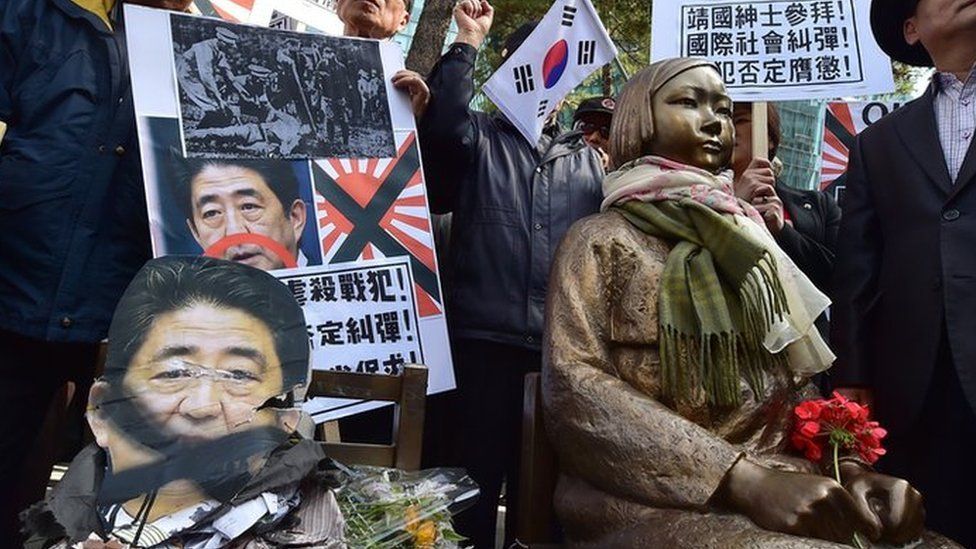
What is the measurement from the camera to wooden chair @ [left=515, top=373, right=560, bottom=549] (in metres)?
3.08

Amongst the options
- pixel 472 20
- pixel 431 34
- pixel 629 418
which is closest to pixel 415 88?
pixel 472 20

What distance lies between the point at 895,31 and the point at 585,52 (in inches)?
45.5

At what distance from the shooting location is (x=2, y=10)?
121 inches

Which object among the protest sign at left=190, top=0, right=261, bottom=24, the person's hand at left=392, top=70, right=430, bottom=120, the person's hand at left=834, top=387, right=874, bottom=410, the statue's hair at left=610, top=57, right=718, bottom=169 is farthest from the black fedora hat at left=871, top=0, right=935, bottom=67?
the protest sign at left=190, top=0, right=261, bottom=24

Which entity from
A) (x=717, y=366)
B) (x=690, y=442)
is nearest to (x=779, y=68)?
(x=717, y=366)

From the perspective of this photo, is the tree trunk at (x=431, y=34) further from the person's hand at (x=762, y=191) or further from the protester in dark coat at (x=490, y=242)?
the person's hand at (x=762, y=191)

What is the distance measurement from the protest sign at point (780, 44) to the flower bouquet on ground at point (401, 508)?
7.40 feet

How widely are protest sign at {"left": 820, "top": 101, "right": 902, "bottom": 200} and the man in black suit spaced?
9.52ft

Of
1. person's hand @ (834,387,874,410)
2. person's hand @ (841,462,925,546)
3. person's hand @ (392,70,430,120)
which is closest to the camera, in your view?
person's hand @ (841,462,925,546)

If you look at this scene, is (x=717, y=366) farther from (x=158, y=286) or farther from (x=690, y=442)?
(x=158, y=286)

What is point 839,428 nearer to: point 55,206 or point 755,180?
point 755,180

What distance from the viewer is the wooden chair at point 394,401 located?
9.61 ft

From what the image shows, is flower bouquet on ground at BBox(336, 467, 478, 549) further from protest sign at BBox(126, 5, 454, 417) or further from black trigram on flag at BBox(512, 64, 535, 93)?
black trigram on flag at BBox(512, 64, 535, 93)

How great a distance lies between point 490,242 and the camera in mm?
3688
